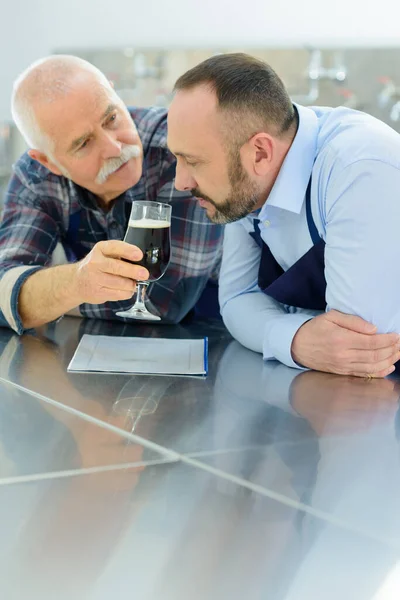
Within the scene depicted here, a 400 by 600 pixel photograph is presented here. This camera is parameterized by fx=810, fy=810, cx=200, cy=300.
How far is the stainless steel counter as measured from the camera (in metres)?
0.79

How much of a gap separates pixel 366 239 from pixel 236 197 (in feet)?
1.17

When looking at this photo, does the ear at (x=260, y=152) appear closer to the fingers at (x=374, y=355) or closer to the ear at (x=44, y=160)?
the fingers at (x=374, y=355)

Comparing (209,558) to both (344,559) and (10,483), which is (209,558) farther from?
(10,483)

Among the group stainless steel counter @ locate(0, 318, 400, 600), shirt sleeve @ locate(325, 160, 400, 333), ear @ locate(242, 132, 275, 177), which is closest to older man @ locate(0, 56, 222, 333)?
ear @ locate(242, 132, 275, 177)

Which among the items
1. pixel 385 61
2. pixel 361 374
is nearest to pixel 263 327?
pixel 361 374

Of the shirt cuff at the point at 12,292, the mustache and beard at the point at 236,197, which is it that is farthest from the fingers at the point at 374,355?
the shirt cuff at the point at 12,292

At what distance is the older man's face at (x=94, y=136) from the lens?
2068 mm

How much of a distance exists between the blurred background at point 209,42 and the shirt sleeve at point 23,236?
6.48ft

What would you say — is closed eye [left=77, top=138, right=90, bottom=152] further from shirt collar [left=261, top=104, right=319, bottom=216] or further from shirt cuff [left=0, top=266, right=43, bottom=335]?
shirt collar [left=261, top=104, right=319, bottom=216]

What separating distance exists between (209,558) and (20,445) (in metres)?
0.43

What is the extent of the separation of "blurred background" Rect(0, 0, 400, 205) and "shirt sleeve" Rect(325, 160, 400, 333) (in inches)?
88.6

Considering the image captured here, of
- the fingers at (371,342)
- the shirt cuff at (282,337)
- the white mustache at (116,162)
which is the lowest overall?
the shirt cuff at (282,337)

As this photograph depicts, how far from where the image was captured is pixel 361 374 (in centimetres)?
159

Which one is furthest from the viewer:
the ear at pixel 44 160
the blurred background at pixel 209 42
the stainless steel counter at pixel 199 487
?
the blurred background at pixel 209 42
